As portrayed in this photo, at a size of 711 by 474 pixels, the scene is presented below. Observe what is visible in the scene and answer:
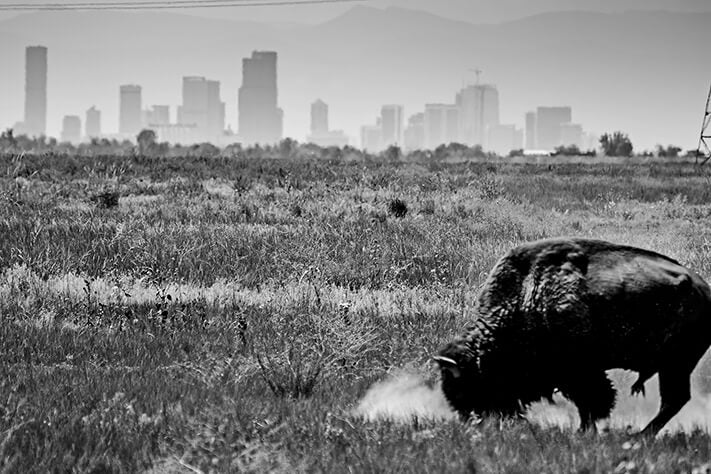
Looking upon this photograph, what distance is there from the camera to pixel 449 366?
6.35 meters

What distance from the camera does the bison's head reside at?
6.40 meters

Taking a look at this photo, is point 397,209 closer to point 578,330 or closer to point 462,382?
point 462,382

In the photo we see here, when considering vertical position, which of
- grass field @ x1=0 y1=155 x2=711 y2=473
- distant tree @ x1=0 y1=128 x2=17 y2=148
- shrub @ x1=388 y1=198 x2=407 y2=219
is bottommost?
grass field @ x1=0 y1=155 x2=711 y2=473

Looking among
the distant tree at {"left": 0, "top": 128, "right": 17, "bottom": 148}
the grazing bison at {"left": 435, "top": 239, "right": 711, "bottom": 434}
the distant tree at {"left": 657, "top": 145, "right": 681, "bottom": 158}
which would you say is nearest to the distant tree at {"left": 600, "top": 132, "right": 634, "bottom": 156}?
the distant tree at {"left": 657, "top": 145, "right": 681, "bottom": 158}

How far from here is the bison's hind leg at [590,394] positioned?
6332 millimetres

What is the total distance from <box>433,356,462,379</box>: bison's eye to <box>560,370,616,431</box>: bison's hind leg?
0.73m

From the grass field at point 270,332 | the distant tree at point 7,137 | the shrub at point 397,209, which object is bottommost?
the grass field at point 270,332

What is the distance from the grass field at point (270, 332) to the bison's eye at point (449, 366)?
0.97 ft

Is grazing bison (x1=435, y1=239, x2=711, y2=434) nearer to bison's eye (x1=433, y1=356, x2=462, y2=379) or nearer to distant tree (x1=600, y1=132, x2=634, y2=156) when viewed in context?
bison's eye (x1=433, y1=356, x2=462, y2=379)

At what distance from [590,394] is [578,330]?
0.51 metres

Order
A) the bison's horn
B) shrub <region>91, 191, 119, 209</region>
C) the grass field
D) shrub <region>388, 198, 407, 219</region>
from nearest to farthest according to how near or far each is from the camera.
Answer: the grass field → the bison's horn → shrub <region>388, 198, 407, 219</region> → shrub <region>91, 191, 119, 209</region>

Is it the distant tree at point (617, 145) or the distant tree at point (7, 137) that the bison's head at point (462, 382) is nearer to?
the distant tree at point (7, 137)

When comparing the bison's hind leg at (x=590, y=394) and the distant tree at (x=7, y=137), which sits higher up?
the distant tree at (x=7, y=137)

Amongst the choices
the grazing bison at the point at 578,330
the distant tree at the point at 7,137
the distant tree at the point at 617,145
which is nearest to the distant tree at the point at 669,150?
the distant tree at the point at 617,145
